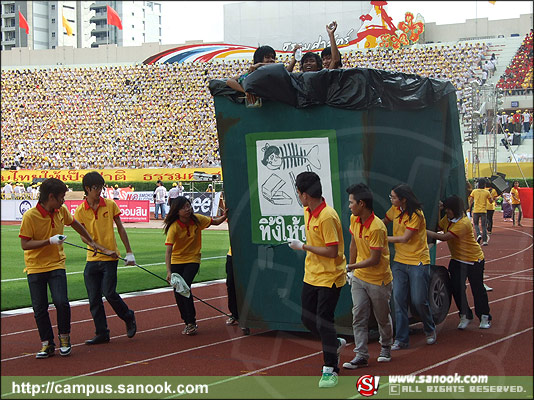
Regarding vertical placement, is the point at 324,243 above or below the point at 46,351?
above

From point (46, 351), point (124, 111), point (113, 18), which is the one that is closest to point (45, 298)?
point (46, 351)

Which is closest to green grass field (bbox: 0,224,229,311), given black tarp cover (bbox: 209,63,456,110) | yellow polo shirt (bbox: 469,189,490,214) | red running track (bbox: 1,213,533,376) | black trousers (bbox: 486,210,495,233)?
red running track (bbox: 1,213,533,376)

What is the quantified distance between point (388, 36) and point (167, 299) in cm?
3358

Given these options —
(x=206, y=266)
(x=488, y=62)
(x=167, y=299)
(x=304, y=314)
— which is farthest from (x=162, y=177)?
(x=304, y=314)

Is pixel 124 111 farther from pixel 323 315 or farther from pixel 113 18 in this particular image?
pixel 323 315

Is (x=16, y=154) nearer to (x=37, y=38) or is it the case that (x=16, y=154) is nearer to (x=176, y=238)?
(x=37, y=38)

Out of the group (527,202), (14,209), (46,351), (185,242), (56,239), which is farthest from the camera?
(14,209)

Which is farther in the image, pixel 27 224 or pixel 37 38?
pixel 37 38

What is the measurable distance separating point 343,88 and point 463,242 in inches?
86.8

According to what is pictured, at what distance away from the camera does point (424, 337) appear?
7.60m

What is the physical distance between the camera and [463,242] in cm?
791

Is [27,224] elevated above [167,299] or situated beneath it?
elevated above

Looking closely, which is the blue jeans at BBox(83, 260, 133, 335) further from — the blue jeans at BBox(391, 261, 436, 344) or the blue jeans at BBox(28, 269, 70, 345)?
the blue jeans at BBox(391, 261, 436, 344)

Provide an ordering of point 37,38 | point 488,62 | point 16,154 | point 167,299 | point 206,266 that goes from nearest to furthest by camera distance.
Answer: point 167,299 → point 206,266 → point 488,62 → point 16,154 → point 37,38
